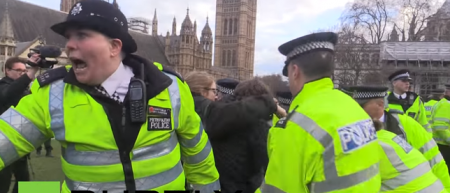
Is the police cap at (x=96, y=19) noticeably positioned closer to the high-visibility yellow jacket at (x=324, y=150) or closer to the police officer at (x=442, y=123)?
the high-visibility yellow jacket at (x=324, y=150)

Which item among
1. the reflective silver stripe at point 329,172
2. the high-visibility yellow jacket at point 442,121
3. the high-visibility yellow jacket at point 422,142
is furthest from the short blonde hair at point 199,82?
the high-visibility yellow jacket at point 442,121

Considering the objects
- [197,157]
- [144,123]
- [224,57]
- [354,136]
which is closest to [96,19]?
[144,123]

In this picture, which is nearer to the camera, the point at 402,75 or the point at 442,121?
the point at 402,75

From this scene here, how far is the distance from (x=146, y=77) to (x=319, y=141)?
1077mm

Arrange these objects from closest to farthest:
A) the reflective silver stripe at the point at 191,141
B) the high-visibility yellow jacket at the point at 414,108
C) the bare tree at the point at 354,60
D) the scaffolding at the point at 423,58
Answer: the reflective silver stripe at the point at 191,141 → the high-visibility yellow jacket at the point at 414,108 → the bare tree at the point at 354,60 → the scaffolding at the point at 423,58

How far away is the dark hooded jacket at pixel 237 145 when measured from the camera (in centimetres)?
362

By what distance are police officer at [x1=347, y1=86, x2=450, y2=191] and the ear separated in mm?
2111

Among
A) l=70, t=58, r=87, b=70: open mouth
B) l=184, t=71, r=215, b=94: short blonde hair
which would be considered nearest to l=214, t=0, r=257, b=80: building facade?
l=184, t=71, r=215, b=94: short blonde hair

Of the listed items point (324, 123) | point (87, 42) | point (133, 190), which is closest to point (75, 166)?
point (133, 190)

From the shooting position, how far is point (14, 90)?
445 cm

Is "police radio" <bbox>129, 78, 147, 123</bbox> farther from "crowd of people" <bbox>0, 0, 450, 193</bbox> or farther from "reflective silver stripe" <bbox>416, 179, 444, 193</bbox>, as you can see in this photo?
"reflective silver stripe" <bbox>416, 179, 444, 193</bbox>

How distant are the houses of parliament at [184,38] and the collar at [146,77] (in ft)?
90.0

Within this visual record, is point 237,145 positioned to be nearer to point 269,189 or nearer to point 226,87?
point 226,87

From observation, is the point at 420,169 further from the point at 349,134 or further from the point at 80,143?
the point at 80,143
